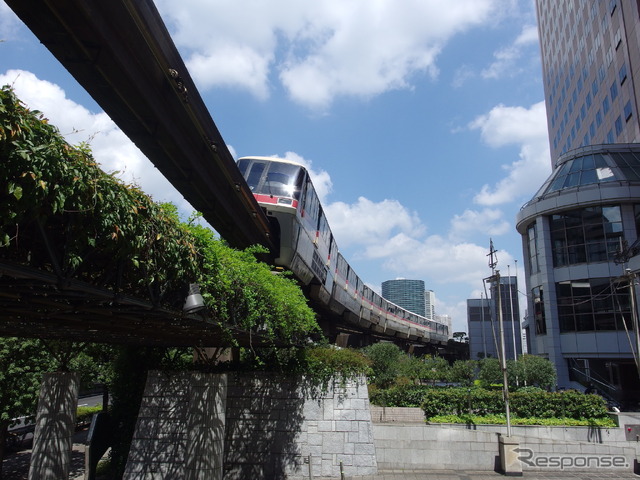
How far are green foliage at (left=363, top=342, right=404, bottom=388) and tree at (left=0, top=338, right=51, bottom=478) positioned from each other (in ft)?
43.9

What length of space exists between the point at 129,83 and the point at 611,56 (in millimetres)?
44031

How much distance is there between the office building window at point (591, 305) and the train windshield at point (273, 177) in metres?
22.6

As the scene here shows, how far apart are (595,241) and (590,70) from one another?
74.9 feet

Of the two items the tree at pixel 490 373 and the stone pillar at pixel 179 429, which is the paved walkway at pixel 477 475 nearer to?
the stone pillar at pixel 179 429

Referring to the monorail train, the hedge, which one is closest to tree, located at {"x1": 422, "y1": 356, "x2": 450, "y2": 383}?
the monorail train

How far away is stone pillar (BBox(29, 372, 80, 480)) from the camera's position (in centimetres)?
1077

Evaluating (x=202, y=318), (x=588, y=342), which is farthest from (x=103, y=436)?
(x=588, y=342)

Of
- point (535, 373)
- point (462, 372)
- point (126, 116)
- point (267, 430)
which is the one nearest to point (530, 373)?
point (535, 373)

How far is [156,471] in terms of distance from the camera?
12781 mm

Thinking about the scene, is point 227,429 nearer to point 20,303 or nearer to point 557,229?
point 20,303

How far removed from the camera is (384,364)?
968 inches

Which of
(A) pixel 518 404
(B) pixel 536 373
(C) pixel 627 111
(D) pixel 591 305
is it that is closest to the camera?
(A) pixel 518 404

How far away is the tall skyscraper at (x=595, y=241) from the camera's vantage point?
29250 mm

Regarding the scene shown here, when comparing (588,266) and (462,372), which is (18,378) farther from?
(588,266)
